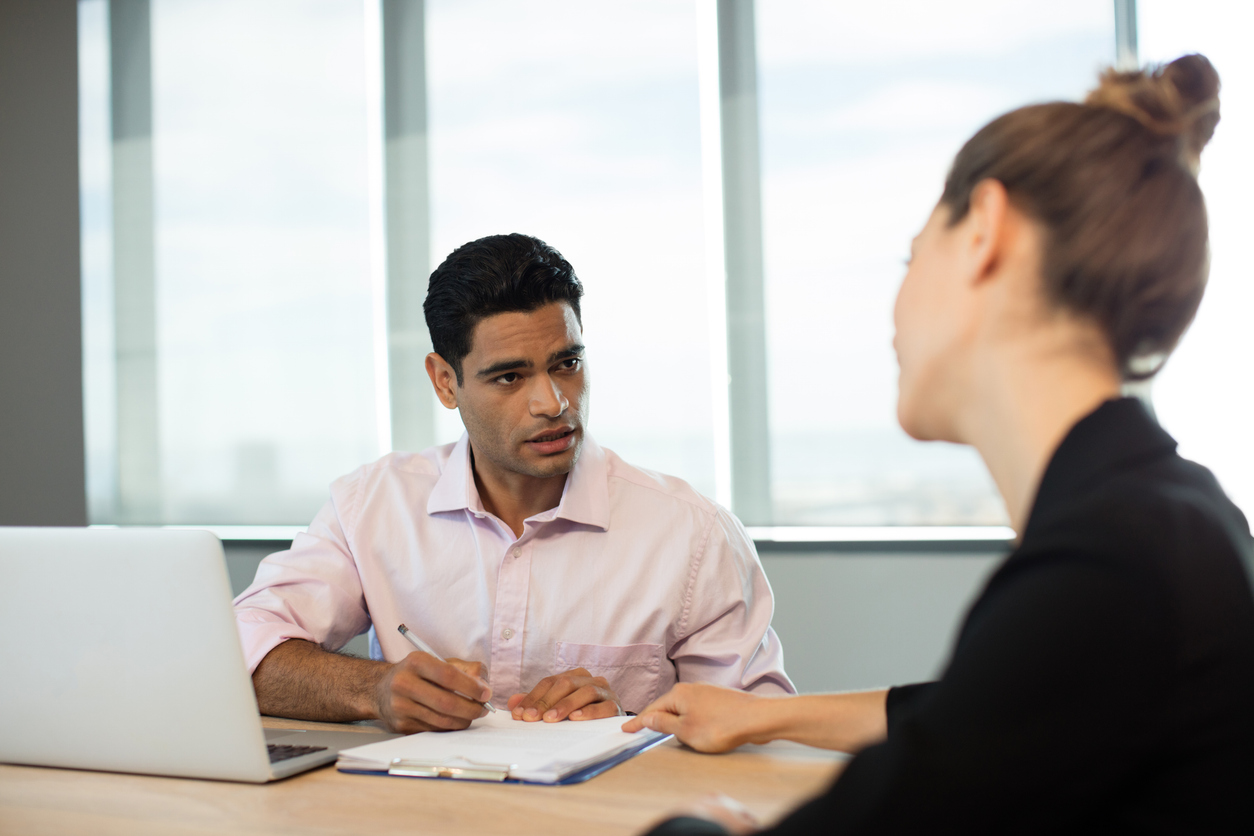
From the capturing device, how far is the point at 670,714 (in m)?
1.23

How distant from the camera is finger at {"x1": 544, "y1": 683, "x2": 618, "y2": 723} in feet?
4.37

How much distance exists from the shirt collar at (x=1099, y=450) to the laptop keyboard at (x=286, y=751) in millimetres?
910

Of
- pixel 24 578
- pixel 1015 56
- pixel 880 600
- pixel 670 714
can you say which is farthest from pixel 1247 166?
pixel 24 578

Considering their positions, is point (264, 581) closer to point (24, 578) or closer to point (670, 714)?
point (24, 578)

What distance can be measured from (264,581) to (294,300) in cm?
202

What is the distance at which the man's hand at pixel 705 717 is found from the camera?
46.2 inches

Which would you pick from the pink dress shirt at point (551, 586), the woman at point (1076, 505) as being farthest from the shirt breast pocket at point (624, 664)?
the woman at point (1076, 505)

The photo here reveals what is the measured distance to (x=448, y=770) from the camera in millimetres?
1104

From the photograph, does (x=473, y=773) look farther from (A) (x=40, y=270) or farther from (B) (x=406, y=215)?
(A) (x=40, y=270)

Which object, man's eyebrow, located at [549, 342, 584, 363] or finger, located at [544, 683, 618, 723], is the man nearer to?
man's eyebrow, located at [549, 342, 584, 363]

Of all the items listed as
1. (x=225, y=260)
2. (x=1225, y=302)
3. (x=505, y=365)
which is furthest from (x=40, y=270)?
(x=1225, y=302)

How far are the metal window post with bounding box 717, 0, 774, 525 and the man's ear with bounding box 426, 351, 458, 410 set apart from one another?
1218mm

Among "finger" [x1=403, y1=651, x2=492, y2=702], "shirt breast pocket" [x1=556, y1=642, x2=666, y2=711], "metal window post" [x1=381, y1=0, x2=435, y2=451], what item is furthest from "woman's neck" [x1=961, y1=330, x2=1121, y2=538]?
"metal window post" [x1=381, y1=0, x2=435, y2=451]

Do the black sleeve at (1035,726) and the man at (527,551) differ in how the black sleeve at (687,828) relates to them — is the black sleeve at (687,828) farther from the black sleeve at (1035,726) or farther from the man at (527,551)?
the man at (527,551)
